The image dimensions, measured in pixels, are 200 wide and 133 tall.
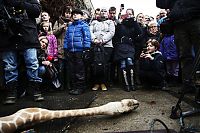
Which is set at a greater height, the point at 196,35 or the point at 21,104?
the point at 196,35

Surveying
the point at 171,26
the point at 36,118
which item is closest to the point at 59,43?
the point at 171,26

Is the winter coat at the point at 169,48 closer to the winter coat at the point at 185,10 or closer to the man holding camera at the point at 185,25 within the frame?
the man holding camera at the point at 185,25

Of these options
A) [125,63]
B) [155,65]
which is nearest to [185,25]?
[155,65]

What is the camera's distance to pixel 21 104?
400cm

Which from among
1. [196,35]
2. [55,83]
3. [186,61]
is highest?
[196,35]

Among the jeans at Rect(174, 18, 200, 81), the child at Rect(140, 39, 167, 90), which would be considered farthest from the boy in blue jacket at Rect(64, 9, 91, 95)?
the jeans at Rect(174, 18, 200, 81)

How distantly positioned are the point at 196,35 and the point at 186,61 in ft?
1.39

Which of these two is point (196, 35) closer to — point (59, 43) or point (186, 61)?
point (186, 61)

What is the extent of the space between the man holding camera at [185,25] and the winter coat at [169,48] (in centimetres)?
139

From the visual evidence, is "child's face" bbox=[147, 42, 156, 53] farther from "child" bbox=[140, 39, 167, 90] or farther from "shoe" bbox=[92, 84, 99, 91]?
"shoe" bbox=[92, 84, 99, 91]

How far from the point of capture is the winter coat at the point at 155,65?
5.12m

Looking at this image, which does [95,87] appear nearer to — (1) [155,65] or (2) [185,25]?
(1) [155,65]

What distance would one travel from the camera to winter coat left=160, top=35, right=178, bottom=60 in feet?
18.1

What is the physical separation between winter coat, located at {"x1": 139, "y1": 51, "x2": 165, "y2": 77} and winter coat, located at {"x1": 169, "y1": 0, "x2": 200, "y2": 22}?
1370 millimetres
